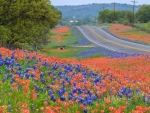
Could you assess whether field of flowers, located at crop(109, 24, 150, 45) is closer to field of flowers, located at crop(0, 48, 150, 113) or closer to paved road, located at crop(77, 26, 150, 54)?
paved road, located at crop(77, 26, 150, 54)

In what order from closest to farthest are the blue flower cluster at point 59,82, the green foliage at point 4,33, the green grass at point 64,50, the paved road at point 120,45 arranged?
the blue flower cluster at point 59,82
the green foliage at point 4,33
the green grass at point 64,50
the paved road at point 120,45

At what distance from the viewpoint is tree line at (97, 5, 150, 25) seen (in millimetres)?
155850

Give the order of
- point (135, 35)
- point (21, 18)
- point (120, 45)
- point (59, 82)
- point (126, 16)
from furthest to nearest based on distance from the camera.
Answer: point (126, 16), point (135, 35), point (120, 45), point (21, 18), point (59, 82)

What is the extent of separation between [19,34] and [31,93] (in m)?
25.7

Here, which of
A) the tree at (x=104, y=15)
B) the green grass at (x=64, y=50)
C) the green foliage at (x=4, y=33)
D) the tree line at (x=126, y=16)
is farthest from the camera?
the tree at (x=104, y=15)

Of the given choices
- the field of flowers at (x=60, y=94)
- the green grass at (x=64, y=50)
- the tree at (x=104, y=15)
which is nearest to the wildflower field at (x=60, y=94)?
the field of flowers at (x=60, y=94)

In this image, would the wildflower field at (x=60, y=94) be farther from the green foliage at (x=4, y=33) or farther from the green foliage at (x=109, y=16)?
the green foliage at (x=109, y=16)

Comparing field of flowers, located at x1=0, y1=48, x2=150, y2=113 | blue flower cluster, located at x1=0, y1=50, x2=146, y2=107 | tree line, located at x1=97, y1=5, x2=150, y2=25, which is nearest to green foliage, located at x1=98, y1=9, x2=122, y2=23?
tree line, located at x1=97, y1=5, x2=150, y2=25

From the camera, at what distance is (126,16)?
170 meters

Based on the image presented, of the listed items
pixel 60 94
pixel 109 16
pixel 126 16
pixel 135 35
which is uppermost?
pixel 60 94

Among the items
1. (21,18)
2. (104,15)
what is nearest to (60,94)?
(21,18)

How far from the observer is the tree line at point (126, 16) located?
511ft

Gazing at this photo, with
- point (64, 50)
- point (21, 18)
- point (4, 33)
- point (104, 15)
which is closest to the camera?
point (4, 33)

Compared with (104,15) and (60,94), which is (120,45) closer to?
(60,94)
